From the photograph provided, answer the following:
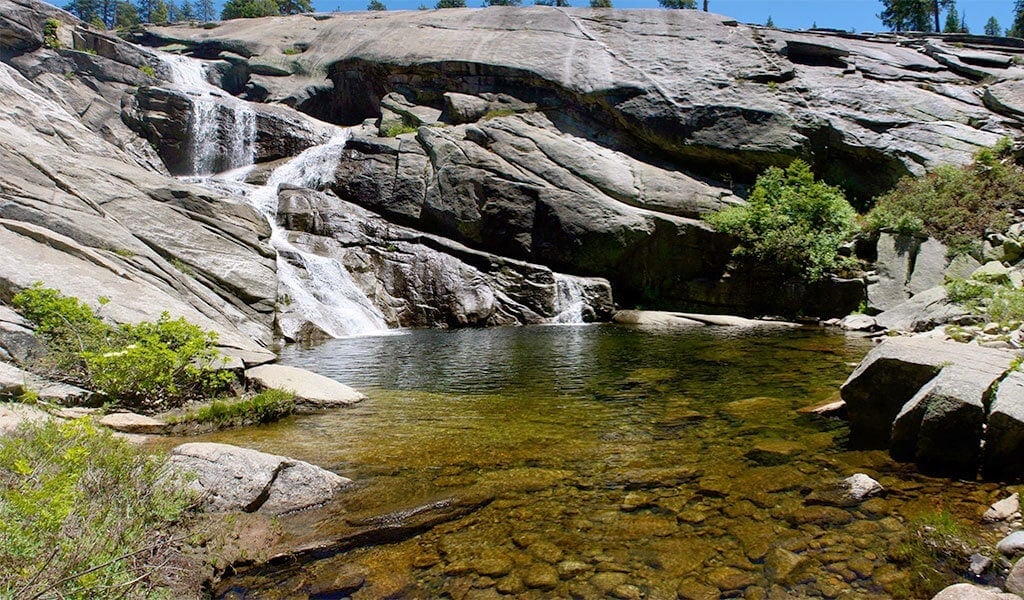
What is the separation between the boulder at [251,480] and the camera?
4680 millimetres

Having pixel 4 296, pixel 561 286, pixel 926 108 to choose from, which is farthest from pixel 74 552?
pixel 926 108

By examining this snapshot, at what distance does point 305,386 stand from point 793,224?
2367 centimetres

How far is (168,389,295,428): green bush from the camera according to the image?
7.11 m

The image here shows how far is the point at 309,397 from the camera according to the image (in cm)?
843

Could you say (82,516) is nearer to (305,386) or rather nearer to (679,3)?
(305,386)

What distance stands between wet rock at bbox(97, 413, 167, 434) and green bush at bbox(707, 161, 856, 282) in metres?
24.4

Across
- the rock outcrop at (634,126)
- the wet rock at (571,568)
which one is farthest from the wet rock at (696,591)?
the rock outcrop at (634,126)

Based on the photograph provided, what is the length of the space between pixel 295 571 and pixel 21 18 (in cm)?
4084

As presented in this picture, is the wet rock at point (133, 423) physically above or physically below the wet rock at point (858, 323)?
below

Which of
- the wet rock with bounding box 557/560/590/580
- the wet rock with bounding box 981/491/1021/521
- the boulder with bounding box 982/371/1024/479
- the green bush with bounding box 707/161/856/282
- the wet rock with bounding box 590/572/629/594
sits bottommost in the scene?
the wet rock with bounding box 557/560/590/580

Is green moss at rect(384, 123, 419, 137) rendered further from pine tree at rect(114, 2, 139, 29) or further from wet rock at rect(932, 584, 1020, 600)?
pine tree at rect(114, 2, 139, 29)

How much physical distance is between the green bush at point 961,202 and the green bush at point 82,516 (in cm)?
→ 2518

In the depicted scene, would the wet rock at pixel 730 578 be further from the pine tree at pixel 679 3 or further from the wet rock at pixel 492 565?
the pine tree at pixel 679 3

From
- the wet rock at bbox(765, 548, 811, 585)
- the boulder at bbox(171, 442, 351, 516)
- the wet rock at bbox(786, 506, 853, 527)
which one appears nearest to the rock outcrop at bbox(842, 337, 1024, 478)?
the wet rock at bbox(786, 506, 853, 527)
